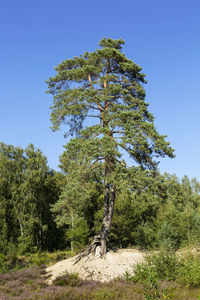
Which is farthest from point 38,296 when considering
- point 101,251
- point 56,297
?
point 101,251

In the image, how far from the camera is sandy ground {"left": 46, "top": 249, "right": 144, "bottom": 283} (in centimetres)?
1253

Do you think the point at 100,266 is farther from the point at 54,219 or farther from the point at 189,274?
the point at 54,219

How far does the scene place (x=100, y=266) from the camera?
44.2ft

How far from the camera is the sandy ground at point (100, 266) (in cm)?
1253

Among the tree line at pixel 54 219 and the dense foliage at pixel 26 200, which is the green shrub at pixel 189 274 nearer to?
the tree line at pixel 54 219

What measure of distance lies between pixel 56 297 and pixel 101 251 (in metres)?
6.87

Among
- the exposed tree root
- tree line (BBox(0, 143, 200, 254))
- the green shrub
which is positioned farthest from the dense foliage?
the green shrub

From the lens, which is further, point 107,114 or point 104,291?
point 107,114

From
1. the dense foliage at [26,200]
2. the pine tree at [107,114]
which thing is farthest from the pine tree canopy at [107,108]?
the dense foliage at [26,200]

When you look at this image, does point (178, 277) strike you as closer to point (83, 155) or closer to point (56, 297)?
point (56, 297)

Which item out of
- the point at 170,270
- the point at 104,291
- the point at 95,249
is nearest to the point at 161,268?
the point at 170,270

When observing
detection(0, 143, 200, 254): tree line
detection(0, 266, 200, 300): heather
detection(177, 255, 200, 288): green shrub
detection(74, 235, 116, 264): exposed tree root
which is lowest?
detection(0, 266, 200, 300): heather

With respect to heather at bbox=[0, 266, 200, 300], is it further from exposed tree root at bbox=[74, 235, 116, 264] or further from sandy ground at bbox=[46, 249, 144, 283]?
exposed tree root at bbox=[74, 235, 116, 264]

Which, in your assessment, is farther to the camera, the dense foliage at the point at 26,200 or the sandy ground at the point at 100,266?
the dense foliage at the point at 26,200
